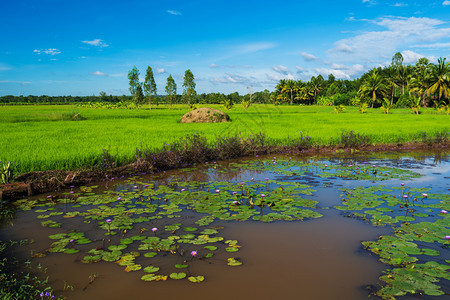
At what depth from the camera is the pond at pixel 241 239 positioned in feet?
9.52

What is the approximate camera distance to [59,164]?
6.93m

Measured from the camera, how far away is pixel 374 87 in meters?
51.0

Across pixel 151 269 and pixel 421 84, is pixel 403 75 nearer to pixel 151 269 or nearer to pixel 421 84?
pixel 421 84

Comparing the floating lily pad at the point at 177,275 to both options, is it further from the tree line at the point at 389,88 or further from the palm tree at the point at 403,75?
the palm tree at the point at 403,75

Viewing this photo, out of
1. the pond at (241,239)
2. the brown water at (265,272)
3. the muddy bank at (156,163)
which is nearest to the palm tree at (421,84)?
the muddy bank at (156,163)

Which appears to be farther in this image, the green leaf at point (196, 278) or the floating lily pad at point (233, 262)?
the floating lily pad at point (233, 262)

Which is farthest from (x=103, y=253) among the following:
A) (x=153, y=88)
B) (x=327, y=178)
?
(x=153, y=88)

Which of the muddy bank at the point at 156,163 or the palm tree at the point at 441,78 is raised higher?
the palm tree at the point at 441,78

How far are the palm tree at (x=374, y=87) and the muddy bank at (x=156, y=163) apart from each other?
4307 cm

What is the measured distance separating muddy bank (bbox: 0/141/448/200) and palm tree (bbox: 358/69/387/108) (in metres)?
43.1

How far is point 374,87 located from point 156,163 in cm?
5358

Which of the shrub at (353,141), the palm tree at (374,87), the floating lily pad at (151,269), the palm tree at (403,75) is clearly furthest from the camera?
the palm tree at (403,75)

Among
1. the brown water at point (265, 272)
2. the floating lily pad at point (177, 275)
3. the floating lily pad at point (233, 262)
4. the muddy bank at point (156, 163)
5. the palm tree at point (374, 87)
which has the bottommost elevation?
the brown water at point (265, 272)

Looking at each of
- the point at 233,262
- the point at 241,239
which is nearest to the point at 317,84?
the point at 241,239
